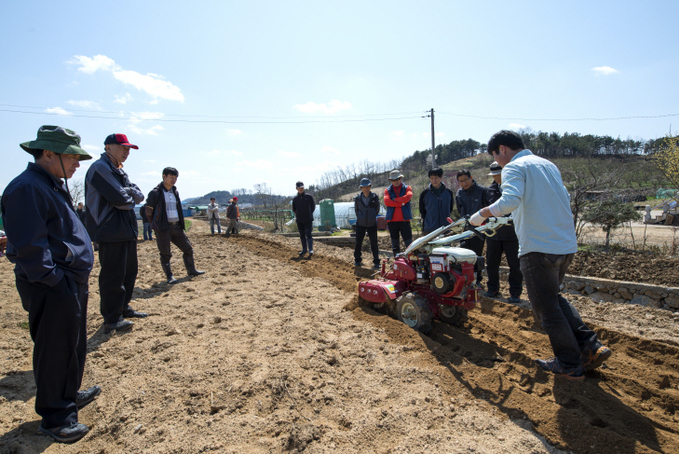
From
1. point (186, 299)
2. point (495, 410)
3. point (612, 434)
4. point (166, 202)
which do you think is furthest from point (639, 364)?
point (166, 202)

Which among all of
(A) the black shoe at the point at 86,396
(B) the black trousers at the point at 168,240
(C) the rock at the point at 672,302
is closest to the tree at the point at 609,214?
(C) the rock at the point at 672,302

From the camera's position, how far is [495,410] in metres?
2.45

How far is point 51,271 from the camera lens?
2189 mm

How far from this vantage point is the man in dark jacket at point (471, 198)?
542 centimetres

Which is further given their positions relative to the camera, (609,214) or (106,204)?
(609,214)

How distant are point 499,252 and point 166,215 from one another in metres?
5.54

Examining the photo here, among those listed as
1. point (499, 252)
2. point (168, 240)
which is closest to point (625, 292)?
point (499, 252)

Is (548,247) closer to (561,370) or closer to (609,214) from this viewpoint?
(561,370)

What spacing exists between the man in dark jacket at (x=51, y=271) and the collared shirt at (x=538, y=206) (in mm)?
3175

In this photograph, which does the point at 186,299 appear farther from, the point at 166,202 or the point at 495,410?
the point at 495,410

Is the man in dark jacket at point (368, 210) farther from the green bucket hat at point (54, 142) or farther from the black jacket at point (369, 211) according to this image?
the green bucket hat at point (54, 142)

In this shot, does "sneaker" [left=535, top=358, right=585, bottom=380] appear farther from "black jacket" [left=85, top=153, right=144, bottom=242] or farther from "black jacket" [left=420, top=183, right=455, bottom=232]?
"black jacket" [left=85, top=153, right=144, bottom=242]

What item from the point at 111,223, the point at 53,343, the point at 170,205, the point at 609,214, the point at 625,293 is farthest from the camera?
the point at 609,214

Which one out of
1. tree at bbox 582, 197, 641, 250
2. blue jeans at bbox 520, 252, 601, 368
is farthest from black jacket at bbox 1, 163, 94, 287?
tree at bbox 582, 197, 641, 250
